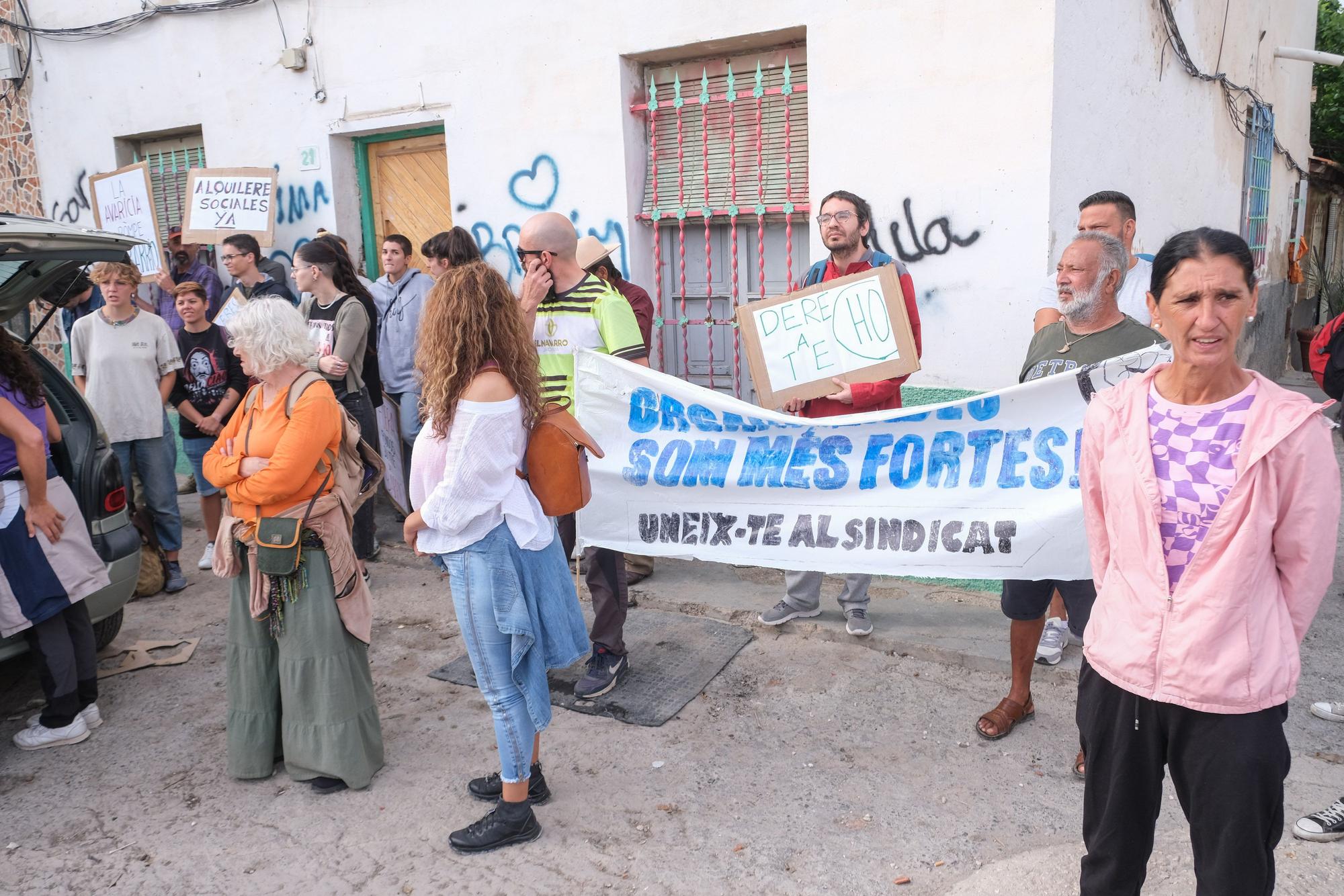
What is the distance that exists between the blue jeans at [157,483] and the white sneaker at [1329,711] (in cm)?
601

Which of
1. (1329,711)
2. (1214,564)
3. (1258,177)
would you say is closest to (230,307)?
(1214,564)

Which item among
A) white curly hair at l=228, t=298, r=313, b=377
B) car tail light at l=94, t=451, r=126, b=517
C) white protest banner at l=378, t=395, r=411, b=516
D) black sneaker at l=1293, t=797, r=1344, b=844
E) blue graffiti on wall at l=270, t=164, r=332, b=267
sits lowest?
black sneaker at l=1293, t=797, r=1344, b=844

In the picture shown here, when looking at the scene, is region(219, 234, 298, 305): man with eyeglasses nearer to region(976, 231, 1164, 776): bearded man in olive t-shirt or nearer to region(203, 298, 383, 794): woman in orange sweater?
region(203, 298, 383, 794): woman in orange sweater

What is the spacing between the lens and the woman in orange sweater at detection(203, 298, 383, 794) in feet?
11.4

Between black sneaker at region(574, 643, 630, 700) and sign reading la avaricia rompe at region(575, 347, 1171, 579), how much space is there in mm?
490

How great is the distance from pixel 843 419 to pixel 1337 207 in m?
18.4

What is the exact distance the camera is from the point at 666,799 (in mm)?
3539

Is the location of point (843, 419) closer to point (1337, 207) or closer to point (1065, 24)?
point (1065, 24)

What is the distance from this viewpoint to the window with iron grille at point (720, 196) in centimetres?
593

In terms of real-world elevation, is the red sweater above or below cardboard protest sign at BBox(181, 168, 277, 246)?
below

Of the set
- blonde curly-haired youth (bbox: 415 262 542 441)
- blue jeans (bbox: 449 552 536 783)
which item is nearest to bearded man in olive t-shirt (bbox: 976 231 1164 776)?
blue jeans (bbox: 449 552 536 783)

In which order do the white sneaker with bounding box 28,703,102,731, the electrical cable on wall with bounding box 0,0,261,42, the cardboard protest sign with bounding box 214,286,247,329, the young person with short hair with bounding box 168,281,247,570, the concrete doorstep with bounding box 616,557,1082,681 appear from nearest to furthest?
the white sneaker with bounding box 28,703,102,731, the concrete doorstep with bounding box 616,557,1082,681, the young person with short hair with bounding box 168,281,247,570, the cardboard protest sign with bounding box 214,286,247,329, the electrical cable on wall with bounding box 0,0,261,42

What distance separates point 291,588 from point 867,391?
2.51m

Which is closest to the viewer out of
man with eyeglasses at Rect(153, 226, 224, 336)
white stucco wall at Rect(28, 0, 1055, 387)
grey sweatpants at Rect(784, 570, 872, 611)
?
grey sweatpants at Rect(784, 570, 872, 611)
